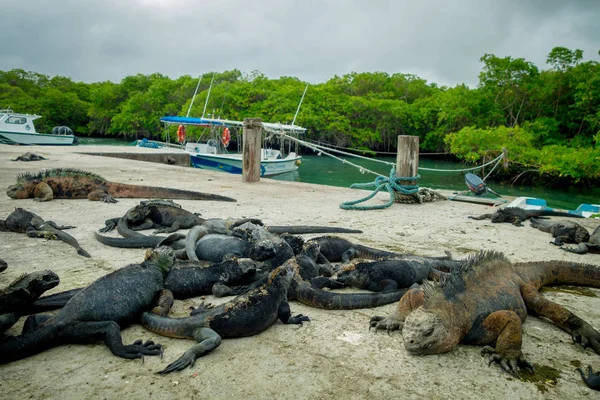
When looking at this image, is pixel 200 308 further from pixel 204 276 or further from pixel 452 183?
pixel 452 183

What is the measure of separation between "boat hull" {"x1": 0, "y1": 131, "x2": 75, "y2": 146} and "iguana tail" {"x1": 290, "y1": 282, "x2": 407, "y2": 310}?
1074 inches

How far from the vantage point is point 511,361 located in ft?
7.72

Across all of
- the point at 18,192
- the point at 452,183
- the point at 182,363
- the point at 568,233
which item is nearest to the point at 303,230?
the point at 182,363

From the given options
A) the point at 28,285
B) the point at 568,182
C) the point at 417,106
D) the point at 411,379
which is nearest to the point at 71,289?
the point at 28,285

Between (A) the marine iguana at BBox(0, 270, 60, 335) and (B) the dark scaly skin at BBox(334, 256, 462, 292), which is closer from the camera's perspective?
(A) the marine iguana at BBox(0, 270, 60, 335)

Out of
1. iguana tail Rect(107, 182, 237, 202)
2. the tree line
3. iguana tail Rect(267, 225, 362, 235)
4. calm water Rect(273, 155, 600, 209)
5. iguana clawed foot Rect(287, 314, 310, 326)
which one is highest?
the tree line

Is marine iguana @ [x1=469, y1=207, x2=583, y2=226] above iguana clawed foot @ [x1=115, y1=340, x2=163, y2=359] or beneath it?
above

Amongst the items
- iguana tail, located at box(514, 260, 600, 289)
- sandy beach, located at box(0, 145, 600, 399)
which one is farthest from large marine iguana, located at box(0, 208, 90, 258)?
iguana tail, located at box(514, 260, 600, 289)

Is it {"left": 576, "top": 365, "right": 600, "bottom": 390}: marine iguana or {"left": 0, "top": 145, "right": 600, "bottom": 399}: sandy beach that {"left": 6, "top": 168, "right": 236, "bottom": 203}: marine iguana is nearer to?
{"left": 0, "top": 145, "right": 600, "bottom": 399}: sandy beach

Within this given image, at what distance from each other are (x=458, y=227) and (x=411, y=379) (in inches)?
173

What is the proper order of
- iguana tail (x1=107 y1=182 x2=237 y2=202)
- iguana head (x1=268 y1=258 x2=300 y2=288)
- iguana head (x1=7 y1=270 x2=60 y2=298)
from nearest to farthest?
iguana head (x1=7 y1=270 x2=60 y2=298), iguana head (x1=268 y1=258 x2=300 y2=288), iguana tail (x1=107 y1=182 x2=237 y2=202)

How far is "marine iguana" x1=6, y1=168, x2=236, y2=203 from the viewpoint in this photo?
23.4ft

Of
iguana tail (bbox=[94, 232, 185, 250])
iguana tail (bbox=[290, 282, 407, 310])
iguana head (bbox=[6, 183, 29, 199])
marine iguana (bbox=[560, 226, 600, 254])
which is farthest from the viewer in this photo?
iguana head (bbox=[6, 183, 29, 199])

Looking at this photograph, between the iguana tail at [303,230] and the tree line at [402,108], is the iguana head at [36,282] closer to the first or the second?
the iguana tail at [303,230]
